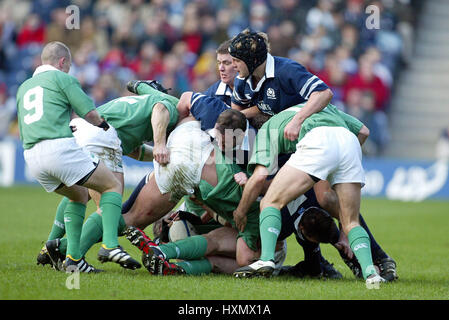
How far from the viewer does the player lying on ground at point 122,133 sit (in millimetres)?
6248

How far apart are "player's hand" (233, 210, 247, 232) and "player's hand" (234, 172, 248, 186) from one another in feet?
0.78

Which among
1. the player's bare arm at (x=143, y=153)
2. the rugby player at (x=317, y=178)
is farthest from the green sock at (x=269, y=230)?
the player's bare arm at (x=143, y=153)

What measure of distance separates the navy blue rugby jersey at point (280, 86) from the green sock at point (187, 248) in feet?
4.39

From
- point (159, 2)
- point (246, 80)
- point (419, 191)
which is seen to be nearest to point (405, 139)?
point (419, 191)

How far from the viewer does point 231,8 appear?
18125 mm

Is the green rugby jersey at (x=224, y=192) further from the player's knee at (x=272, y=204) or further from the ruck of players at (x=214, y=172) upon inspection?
the player's knee at (x=272, y=204)

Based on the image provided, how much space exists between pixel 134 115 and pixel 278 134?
1.38 m

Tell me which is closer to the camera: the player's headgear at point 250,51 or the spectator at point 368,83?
the player's headgear at point 250,51

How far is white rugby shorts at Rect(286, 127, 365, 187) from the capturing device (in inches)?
221

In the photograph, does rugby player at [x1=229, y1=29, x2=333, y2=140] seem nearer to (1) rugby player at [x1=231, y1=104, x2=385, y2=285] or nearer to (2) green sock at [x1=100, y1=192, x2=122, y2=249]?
(1) rugby player at [x1=231, y1=104, x2=385, y2=285]

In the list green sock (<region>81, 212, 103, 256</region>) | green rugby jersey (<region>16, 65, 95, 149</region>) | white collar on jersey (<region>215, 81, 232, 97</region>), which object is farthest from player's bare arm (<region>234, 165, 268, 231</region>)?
white collar on jersey (<region>215, 81, 232, 97</region>)

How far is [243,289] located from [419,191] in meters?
11.3

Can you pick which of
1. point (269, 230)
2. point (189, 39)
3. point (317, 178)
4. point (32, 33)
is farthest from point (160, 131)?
point (32, 33)

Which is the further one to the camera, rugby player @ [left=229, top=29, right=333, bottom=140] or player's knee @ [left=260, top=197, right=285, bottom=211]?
rugby player @ [left=229, top=29, right=333, bottom=140]
